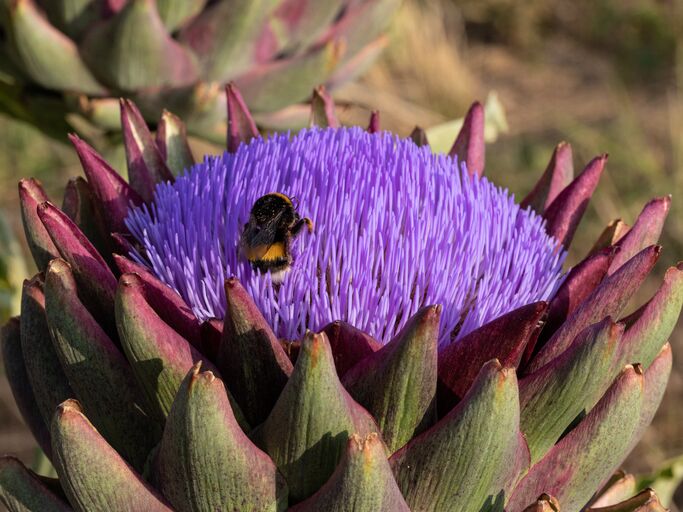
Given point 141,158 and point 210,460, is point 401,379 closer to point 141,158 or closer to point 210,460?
point 210,460

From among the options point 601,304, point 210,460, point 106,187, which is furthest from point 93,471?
point 601,304

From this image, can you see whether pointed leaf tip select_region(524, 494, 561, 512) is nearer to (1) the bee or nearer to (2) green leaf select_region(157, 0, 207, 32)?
(1) the bee

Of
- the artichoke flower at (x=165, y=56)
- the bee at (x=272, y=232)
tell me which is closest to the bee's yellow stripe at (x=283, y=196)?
the bee at (x=272, y=232)

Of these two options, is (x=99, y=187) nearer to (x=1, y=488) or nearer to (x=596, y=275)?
(x=1, y=488)

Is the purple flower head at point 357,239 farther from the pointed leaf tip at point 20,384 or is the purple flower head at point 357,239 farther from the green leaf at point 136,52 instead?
the green leaf at point 136,52

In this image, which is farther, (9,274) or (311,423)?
(9,274)

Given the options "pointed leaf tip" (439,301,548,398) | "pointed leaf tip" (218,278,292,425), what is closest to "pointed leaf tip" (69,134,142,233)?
"pointed leaf tip" (218,278,292,425)

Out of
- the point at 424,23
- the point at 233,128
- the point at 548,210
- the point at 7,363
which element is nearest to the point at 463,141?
the point at 548,210
